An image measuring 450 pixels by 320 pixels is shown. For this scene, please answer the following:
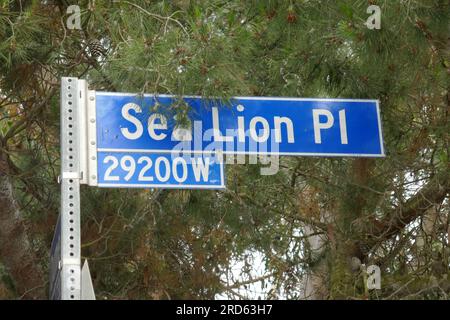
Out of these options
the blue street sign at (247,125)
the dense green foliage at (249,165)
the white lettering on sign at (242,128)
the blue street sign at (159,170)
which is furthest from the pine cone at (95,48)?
the blue street sign at (159,170)

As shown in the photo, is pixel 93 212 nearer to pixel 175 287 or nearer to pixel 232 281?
pixel 175 287

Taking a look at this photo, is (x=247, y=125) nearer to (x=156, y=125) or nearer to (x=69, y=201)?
(x=156, y=125)

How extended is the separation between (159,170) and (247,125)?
0.39 m

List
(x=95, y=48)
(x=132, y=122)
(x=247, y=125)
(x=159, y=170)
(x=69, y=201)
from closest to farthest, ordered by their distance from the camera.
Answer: (x=69, y=201), (x=159, y=170), (x=132, y=122), (x=247, y=125), (x=95, y=48)

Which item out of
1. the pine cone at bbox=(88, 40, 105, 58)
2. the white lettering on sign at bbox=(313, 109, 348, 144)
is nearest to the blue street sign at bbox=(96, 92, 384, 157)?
the white lettering on sign at bbox=(313, 109, 348, 144)

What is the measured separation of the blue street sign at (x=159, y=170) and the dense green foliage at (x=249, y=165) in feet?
0.75

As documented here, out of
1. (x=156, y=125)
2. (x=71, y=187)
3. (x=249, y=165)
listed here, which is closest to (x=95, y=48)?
(x=249, y=165)

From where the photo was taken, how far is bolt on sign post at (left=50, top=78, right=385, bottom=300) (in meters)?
2.92

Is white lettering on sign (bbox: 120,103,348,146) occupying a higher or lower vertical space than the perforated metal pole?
higher

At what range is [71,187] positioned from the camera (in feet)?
9.40

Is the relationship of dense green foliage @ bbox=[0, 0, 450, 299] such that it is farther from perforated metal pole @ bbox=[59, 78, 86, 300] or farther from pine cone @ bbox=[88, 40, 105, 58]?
Result: perforated metal pole @ bbox=[59, 78, 86, 300]

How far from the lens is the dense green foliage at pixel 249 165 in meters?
4.25

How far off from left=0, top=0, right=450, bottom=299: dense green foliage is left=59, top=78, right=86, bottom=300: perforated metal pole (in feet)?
1.47
